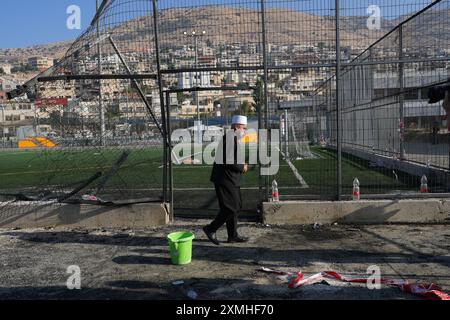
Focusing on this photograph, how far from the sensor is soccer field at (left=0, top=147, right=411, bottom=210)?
938 centimetres

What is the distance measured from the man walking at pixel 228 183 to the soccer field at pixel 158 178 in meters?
2.25

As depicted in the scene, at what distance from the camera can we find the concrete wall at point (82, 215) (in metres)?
8.55

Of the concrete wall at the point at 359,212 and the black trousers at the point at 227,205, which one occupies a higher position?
the black trousers at the point at 227,205

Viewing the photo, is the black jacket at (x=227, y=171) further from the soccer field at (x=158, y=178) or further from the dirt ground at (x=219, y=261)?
the soccer field at (x=158, y=178)

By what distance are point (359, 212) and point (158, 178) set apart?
7659mm

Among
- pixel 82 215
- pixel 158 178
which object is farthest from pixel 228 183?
pixel 158 178

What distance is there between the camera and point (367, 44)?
912 centimetres

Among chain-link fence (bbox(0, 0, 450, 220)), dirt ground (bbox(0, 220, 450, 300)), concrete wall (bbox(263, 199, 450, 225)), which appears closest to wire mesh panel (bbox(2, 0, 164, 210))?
chain-link fence (bbox(0, 0, 450, 220))

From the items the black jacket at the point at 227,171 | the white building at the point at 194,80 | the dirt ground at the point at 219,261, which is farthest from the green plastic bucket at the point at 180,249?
the white building at the point at 194,80

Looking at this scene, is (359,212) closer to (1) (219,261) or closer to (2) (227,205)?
(2) (227,205)

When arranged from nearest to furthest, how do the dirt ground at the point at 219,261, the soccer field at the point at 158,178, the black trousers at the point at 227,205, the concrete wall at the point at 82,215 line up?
the dirt ground at the point at 219,261 → the black trousers at the point at 227,205 → the concrete wall at the point at 82,215 → the soccer field at the point at 158,178

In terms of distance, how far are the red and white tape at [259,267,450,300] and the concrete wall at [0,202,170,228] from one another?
330 cm
